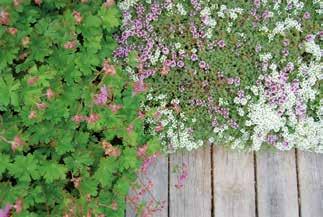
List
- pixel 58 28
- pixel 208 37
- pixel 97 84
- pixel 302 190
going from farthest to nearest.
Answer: pixel 302 190 < pixel 208 37 < pixel 97 84 < pixel 58 28

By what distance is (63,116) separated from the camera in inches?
89.3

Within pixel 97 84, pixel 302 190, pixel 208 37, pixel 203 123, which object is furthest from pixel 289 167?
pixel 97 84

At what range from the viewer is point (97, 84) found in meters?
2.43

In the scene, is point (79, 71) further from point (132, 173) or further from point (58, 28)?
point (132, 173)

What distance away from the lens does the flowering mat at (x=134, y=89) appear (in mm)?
2221

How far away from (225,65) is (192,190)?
2.20 feet

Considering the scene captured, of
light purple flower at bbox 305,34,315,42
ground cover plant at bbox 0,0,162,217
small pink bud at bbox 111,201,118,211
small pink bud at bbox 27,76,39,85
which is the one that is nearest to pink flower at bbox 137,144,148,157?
ground cover plant at bbox 0,0,162,217

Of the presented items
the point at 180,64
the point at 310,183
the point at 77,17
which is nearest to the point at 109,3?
the point at 77,17

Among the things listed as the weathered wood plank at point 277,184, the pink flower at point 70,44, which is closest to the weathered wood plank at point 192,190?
the weathered wood plank at point 277,184

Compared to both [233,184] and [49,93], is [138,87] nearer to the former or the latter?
[49,93]

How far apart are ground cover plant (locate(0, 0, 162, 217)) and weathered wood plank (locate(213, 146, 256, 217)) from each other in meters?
0.59

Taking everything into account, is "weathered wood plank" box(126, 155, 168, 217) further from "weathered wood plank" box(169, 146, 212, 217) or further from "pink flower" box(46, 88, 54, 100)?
"pink flower" box(46, 88, 54, 100)

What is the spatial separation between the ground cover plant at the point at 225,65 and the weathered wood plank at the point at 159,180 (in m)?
0.14

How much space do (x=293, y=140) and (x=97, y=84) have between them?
1.07 m
